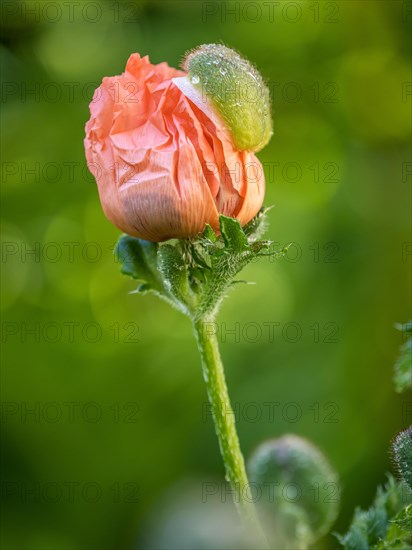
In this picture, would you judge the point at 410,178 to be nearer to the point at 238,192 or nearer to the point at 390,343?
the point at 390,343

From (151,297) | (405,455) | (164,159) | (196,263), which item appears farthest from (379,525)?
(151,297)

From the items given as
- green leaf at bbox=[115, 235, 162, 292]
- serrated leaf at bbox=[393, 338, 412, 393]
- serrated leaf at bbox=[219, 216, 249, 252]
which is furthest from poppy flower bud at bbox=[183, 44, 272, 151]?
serrated leaf at bbox=[393, 338, 412, 393]

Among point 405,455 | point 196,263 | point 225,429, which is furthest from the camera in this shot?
point 196,263

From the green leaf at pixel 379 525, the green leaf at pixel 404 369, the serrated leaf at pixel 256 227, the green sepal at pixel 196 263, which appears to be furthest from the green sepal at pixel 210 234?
the green leaf at pixel 379 525

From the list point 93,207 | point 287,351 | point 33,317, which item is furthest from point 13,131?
point 287,351

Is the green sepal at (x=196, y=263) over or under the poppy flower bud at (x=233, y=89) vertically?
under

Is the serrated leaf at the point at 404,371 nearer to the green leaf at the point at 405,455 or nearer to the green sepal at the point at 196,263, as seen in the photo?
the green leaf at the point at 405,455

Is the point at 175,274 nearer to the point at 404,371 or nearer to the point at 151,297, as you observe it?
the point at 404,371
